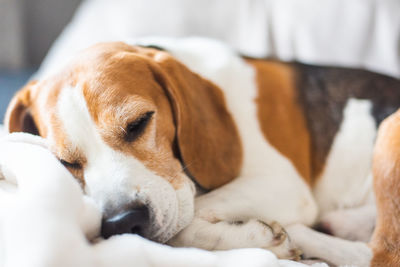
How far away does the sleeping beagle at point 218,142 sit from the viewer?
1417 mm

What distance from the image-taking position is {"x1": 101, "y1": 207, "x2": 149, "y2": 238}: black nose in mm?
1222

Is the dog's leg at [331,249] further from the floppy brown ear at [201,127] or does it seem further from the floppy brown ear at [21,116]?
the floppy brown ear at [21,116]

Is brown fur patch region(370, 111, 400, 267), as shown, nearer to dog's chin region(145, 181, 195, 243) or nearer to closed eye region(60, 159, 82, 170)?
dog's chin region(145, 181, 195, 243)

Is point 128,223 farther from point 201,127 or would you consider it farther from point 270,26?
point 270,26

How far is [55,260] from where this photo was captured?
0.91 m

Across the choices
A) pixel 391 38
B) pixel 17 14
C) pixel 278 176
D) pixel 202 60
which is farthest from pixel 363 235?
pixel 17 14

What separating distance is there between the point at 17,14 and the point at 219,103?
2.73 metres

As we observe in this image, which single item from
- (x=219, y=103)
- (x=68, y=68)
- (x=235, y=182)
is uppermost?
(x=68, y=68)

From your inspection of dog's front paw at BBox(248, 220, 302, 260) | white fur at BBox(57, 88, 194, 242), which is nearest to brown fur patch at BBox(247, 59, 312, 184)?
dog's front paw at BBox(248, 220, 302, 260)

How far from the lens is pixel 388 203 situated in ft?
5.16

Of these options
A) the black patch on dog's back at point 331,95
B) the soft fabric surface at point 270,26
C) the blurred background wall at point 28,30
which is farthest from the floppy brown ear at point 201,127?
the blurred background wall at point 28,30

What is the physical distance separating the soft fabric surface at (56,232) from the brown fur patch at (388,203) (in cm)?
51

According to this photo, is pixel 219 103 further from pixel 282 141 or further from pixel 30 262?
pixel 30 262

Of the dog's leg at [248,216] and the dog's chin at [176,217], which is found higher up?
the dog's chin at [176,217]
